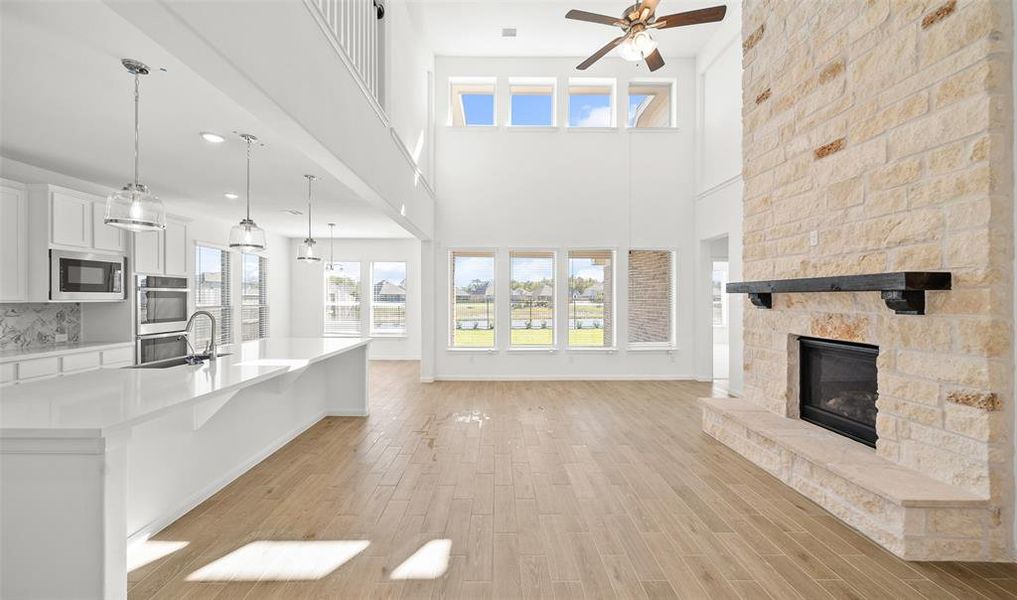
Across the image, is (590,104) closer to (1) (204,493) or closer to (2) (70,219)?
(2) (70,219)

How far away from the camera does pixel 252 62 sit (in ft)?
6.50

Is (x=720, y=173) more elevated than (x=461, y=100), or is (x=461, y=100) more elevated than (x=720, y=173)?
(x=461, y=100)

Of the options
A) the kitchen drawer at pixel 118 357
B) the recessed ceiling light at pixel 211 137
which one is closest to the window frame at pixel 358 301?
the kitchen drawer at pixel 118 357

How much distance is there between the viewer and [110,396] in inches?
82.9

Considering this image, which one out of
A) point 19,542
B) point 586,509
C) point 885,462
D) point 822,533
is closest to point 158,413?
point 19,542

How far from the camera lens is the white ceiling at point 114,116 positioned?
6.01ft

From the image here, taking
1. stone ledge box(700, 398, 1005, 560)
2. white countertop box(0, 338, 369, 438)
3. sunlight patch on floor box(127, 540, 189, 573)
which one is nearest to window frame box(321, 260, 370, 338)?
white countertop box(0, 338, 369, 438)

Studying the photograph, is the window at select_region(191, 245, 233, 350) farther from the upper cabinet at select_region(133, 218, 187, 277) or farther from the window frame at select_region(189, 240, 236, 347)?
the upper cabinet at select_region(133, 218, 187, 277)

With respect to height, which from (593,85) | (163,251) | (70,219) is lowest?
(163,251)

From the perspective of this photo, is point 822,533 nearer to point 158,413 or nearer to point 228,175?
point 158,413

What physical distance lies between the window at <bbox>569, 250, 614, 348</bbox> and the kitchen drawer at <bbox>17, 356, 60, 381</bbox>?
6156 millimetres

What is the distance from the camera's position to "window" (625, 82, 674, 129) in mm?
7703

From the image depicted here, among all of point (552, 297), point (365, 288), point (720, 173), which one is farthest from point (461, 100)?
point (365, 288)

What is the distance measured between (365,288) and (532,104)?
5151 millimetres
